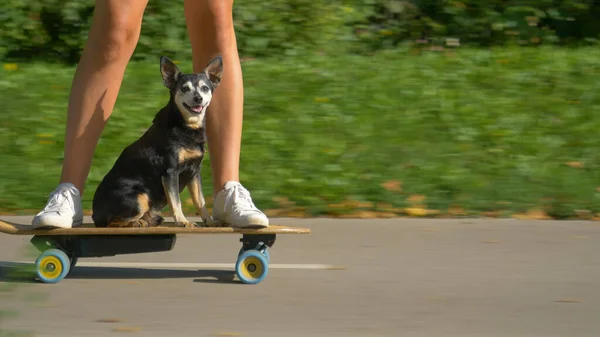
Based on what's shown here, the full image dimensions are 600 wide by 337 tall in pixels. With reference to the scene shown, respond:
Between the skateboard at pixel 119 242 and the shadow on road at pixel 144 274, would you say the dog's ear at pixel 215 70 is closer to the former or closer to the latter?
the skateboard at pixel 119 242

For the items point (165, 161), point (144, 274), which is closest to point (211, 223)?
point (165, 161)

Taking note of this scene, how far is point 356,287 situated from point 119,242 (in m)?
1.07

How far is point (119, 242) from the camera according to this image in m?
5.39

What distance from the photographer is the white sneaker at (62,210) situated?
5262 millimetres

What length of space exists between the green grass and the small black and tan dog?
2145 millimetres

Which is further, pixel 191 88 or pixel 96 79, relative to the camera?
pixel 96 79

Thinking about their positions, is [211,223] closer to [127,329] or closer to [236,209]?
[236,209]

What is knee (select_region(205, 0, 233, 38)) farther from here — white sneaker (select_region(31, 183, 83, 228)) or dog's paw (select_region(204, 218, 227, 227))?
white sneaker (select_region(31, 183, 83, 228))

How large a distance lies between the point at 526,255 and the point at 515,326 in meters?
1.43

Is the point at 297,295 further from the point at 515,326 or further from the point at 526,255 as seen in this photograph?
the point at 526,255

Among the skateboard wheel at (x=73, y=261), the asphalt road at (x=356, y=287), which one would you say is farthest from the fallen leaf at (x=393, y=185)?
the skateboard wheel at (x=73, y=261)

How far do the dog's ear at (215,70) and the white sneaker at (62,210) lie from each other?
0.80m

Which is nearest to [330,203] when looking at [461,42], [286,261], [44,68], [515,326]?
[286,261]

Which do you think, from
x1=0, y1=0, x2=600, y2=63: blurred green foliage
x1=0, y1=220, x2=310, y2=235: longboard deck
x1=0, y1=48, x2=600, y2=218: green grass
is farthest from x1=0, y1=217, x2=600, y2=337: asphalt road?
x1=0, y1=0, x2=600, y2=63: blurred green foliage
